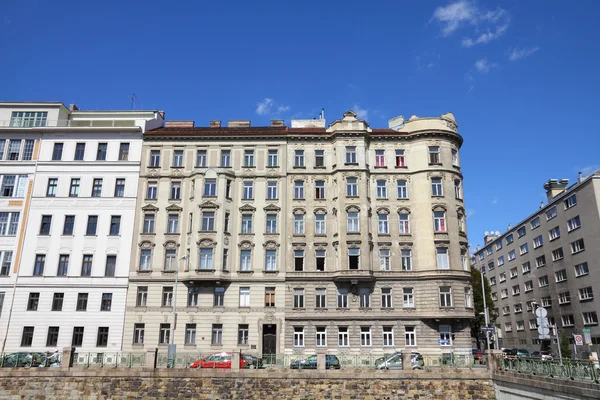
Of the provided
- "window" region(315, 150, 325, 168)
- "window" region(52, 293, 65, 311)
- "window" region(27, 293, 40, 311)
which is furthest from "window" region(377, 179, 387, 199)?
"window" region(27, 293, 40, 311)

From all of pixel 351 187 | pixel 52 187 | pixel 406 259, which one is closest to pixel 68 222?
pixel 52 187

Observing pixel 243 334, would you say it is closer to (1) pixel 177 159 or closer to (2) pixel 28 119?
(1) pixel 177 159

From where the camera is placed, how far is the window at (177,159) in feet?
155

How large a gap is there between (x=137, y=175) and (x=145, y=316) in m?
13.7

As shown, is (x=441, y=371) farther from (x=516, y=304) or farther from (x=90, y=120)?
(x=516, y=304)

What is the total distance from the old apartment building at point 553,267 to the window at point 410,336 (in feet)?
60.2

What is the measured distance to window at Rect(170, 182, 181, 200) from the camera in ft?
152

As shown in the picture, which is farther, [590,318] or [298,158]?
[590,318]

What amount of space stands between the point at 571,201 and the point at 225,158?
152 ft

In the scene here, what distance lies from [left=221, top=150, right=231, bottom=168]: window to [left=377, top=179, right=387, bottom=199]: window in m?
14.9

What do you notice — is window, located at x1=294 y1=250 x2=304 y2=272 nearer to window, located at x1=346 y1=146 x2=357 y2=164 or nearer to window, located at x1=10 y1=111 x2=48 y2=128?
window, located at x1=346 y1=146 x2=357 y2=164

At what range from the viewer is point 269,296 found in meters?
43.3

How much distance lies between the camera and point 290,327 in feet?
139

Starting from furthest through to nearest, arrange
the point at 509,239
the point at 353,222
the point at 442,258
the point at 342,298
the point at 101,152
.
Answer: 1. the point at 509,239
2. the point at 101,152
3. the point at 353,222
4. the point at 442,258
5. the point at 342,298
